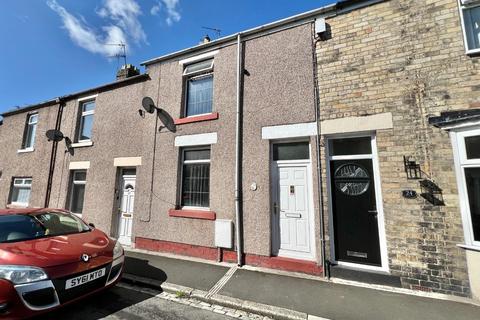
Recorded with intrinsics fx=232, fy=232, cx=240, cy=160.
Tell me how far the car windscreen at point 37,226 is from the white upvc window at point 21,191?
7240 mm

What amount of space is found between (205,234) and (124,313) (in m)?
2.47

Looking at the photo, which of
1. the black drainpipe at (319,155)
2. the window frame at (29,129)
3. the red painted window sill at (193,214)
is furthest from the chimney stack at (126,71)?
the black drainpipe at (319,155)

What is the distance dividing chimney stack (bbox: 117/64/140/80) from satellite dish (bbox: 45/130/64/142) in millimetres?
3121

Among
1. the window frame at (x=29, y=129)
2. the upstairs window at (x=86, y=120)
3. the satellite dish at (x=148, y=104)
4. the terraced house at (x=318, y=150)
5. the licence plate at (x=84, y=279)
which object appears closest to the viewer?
the licence plate at (x=84, y=279)

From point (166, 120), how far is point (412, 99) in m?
5.98

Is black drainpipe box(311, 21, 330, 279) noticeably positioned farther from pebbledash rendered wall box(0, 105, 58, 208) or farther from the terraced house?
pebbledash rendered wall box(0, 105, 58, 208)

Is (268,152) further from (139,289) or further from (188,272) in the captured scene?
(139,289)

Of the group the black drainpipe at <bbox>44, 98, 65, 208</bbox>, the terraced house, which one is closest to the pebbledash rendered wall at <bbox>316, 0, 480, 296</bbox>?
the terraced house

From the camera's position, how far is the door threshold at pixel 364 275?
4.14 meters

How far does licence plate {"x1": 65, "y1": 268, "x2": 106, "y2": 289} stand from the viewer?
10.3ft

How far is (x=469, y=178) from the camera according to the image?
3.88m

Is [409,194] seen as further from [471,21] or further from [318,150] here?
[471,21]

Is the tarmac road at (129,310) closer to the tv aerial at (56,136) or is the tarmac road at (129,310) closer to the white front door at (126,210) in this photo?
the white front door at (126,210)

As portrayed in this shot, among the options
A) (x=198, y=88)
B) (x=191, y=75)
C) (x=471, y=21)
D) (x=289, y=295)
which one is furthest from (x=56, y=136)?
(x=471, y=21)
